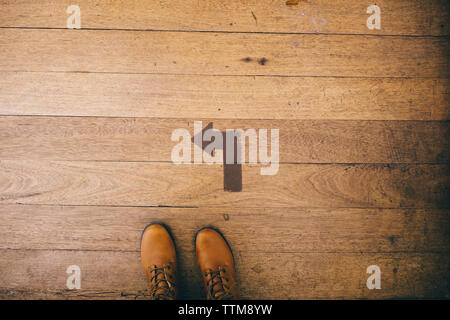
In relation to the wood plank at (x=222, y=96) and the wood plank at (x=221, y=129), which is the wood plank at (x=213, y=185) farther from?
the wood plank at (x=222, y=96)

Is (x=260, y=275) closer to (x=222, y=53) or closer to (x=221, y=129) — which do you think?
(x=221, y=129)

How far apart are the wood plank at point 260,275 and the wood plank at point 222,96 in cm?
57

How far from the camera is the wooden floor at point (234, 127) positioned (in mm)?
984

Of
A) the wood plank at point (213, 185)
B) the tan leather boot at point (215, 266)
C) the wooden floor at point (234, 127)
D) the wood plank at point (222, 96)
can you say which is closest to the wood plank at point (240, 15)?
the wooden floor at point (234, 127)

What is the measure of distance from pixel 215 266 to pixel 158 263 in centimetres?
22

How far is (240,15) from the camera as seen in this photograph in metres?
1.00

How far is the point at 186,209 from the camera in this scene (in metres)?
1.00

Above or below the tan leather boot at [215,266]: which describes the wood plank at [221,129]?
above

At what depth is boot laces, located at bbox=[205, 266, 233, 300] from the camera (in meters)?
0.95

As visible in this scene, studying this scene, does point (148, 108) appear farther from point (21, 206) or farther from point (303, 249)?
point (303, 249)

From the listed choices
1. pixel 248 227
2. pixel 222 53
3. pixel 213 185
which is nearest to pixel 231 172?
pixel 213 185

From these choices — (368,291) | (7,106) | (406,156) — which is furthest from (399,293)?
(7,106)

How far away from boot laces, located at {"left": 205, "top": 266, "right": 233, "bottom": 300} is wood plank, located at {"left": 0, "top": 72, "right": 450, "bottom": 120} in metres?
0.61

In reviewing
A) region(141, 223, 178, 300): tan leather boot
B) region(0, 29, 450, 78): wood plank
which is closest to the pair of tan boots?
region(141, 223, 178, 300): tan leather boot
